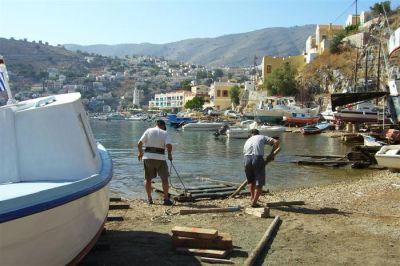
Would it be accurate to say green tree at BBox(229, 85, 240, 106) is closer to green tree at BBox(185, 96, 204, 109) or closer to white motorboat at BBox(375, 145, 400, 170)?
green tree at BBox(185, 96, 204, 109)

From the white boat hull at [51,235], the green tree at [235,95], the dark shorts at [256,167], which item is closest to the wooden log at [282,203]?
the dark shorts at [256,167]

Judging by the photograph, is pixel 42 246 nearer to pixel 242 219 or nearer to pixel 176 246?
pixel 176 246

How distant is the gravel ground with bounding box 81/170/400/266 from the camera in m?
7.37

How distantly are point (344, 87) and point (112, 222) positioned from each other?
68.6 meters

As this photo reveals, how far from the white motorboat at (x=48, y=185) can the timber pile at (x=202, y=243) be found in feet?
4.10

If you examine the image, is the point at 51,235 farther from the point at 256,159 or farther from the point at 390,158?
the point at 390,158

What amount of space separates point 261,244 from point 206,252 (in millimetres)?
943

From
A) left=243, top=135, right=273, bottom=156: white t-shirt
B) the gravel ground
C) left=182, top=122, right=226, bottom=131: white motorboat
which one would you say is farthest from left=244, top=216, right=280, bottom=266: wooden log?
left=182, top=122, right=226, bottom=131: white motorboat

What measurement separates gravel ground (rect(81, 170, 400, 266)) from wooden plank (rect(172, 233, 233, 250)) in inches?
5.8

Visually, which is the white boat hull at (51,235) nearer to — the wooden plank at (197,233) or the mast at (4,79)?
the wooden plank at (197,233)

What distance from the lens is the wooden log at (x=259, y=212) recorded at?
32.7ft

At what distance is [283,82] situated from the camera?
90.6 meters

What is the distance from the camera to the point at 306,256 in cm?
747

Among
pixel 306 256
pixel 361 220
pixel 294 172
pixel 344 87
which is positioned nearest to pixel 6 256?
pixel 306 256
